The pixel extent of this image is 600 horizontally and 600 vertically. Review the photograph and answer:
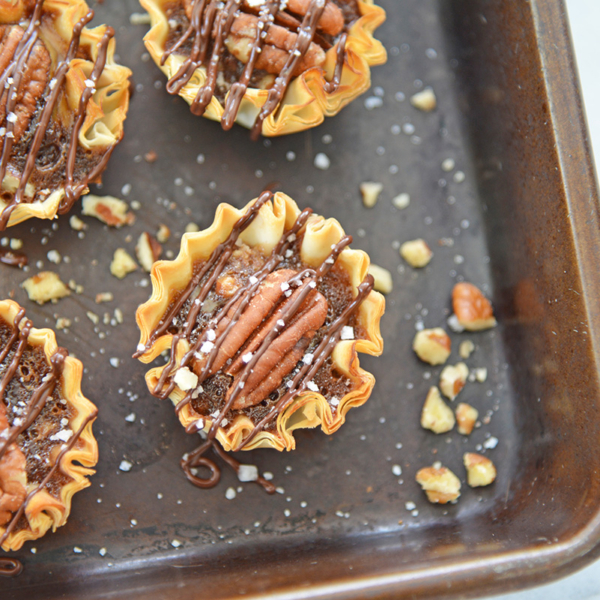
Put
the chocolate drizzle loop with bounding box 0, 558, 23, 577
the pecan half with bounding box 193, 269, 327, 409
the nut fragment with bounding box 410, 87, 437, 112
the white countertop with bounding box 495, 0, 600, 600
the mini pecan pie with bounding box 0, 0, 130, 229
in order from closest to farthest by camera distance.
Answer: the pecan half with bounding box 193, 269, 327, 409
the mini pecan pie with bounding box 0, 0, 130, 229
the chocolate drizzle loop with bounding box 0, 558, 23, 577
the nut fragment with bounding box 410, 87, 437, 112
the white countertop with bounding box 495, 0, 600, 600

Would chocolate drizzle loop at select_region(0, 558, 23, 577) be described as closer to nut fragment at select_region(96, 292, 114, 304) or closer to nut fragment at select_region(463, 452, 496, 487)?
nut fragment at select_region(96, 292, 114, 304)

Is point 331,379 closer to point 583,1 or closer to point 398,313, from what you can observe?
point 398,313

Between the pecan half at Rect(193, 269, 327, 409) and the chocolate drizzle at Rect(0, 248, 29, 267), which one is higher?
the pecan half at Rect(193, 269, 327, 409)

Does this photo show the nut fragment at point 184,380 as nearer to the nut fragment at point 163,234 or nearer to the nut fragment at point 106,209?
the nut fragment at point 163,234

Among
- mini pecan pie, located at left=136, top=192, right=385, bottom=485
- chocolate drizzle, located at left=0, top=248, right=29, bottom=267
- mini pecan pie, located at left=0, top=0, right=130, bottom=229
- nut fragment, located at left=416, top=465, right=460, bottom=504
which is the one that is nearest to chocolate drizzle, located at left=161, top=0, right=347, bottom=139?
mini pecan pie, located at left=0, top=0, right=130, bottom=229

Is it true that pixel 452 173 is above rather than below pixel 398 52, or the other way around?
below

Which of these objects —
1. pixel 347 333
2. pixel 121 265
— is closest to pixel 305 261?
pixel 347 333

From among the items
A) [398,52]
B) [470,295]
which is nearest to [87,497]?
[470,295]
